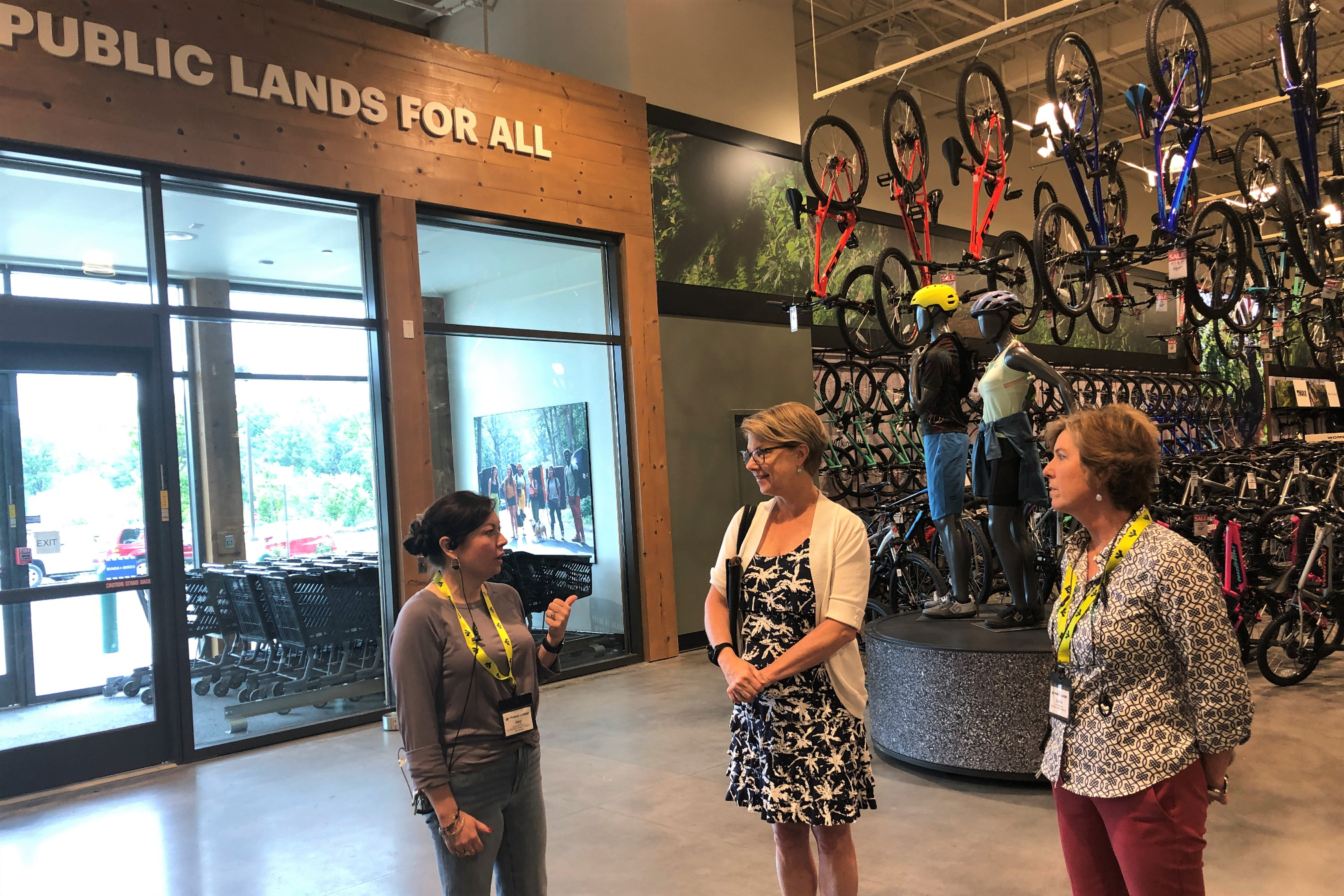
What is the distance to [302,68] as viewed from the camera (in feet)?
19.2

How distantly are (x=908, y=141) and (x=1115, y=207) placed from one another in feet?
6.83

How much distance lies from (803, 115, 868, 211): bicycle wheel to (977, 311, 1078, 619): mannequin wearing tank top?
3616 millimetres

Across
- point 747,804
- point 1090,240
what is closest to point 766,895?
point 747,804

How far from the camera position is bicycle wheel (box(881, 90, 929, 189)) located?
7.53 metres

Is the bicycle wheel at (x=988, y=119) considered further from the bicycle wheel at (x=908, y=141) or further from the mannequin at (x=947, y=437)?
the mannequin at (x=947, y=437)

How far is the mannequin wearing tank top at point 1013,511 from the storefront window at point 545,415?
3662mm

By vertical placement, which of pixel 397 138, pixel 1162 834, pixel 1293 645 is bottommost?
pixel 1293 645

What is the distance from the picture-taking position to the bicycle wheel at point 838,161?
25.9 feet

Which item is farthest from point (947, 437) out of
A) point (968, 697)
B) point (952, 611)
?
point (968, 697)

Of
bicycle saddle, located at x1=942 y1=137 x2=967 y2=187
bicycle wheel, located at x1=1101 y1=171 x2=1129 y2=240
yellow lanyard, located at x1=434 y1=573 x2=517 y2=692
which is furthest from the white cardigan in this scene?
bicycle wheel, located at x1=1101 y1=171 x2=1129 y2=240

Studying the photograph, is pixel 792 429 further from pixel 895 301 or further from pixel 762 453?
pixel 895 301

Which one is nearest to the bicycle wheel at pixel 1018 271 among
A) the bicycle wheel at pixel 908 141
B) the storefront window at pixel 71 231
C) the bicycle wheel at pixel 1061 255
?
the bicycle wheel at pixel 1061 255

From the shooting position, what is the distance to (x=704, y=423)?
27.0 ft

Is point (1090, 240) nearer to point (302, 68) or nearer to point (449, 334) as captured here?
point (449, 334)
